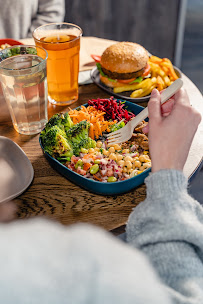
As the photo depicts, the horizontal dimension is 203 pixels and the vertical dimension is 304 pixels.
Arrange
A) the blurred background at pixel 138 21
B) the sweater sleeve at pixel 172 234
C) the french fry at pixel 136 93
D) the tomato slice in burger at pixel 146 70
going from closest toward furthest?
the sweater sleeve at pixel 172 234, the french fry at pixel 136 93, the tomato slice in burger at pixel 146 70, the blurred background at pixel 138 21

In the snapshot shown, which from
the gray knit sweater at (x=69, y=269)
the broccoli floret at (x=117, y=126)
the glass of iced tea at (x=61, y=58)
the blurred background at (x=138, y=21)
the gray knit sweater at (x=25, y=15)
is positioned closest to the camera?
the gray knit sweater at (x=69, y=269)

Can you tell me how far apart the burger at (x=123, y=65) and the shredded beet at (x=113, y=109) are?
0.29 m

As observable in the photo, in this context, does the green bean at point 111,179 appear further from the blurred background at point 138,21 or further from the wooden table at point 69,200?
the blurred background at point 138,21

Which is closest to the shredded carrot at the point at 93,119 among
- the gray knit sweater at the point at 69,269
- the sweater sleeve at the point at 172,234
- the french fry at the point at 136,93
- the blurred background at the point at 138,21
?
the french fry at the point at 136,93

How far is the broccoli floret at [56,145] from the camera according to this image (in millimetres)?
1207

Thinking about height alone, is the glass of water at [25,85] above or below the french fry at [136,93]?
above

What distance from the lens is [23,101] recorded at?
4.56ft

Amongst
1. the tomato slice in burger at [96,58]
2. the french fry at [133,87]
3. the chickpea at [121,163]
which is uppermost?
the tomato slice in burger at [96,58]

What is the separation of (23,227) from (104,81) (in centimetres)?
140

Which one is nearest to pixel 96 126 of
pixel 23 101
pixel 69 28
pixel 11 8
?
pixel 23 101

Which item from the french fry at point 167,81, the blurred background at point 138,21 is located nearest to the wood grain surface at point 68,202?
the french fry at point 167,81

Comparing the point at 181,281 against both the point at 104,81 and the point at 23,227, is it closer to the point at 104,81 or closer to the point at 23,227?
the point at 23,227

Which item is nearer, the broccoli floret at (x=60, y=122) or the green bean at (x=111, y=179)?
the green bean at (x=111, y=179)

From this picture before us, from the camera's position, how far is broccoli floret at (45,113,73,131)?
4.27 feet
